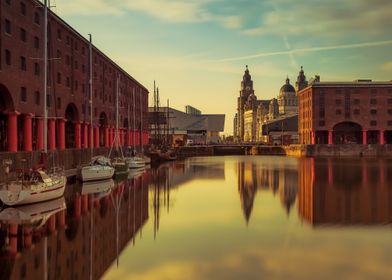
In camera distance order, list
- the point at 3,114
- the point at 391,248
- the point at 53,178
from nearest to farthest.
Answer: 1. the point at 391,248
2. the point at 53,178
3. the point at 3,114

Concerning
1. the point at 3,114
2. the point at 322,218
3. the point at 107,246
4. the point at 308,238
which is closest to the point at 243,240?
the point at 308,238

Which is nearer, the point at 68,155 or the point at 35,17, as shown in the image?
the point at 35,17

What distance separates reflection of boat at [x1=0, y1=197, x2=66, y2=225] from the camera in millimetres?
29266

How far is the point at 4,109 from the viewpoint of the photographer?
4822cm

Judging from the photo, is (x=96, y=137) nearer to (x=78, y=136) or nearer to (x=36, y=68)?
(x=78, y=136)

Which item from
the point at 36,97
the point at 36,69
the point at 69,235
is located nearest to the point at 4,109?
the point at 36,97

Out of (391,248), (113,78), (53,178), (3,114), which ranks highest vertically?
(113,78)

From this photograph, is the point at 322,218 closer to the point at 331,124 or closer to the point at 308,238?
the point at 308,238

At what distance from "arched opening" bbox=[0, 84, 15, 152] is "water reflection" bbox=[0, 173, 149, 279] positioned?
39.8ft

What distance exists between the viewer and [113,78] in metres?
96.3

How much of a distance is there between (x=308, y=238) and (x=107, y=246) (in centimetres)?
1023

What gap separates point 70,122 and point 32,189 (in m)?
38.0

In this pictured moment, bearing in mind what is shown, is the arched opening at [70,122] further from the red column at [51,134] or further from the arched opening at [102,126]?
the arched opening at [102,126]

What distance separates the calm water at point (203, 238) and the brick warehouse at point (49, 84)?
470 inches
